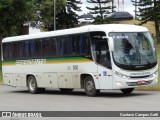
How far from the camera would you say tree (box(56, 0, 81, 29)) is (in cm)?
8888

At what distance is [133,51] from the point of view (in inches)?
832

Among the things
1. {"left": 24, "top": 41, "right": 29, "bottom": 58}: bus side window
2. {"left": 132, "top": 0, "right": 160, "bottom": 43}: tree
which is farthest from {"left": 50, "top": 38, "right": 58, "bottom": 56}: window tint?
{"left": 132, "top": 0, "right": 160, "bottom": 43}: tree

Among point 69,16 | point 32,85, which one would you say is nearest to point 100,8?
point 69,16

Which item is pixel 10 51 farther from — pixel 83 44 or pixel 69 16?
pixel 69 16

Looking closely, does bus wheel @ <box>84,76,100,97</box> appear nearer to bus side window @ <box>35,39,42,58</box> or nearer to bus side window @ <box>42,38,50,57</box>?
bus side window @ <box>42,38,50,57</box>

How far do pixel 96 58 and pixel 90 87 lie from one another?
136 cm

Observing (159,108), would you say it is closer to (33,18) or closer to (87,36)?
(87,36)

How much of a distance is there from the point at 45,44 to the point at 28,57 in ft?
6.16

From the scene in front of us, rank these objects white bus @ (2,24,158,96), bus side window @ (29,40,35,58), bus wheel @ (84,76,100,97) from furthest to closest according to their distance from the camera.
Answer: bus side window @ (29,40,35,58) < bus wheel @ (84,76,100,97) < white bus @ (2,24,158,96)

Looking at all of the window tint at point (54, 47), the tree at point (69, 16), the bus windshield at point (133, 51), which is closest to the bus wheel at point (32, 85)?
the window tint at point (54, 47)

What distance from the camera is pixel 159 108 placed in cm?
1606

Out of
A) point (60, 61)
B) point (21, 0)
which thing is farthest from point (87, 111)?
point (21, 0)

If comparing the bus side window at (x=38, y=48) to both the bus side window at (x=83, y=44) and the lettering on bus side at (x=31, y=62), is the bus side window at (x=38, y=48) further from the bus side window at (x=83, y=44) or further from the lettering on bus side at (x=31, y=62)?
the bus side window at (x=83, y=44)

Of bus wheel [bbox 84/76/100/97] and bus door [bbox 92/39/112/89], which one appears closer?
bus door [bbox 92/39/112/89]
